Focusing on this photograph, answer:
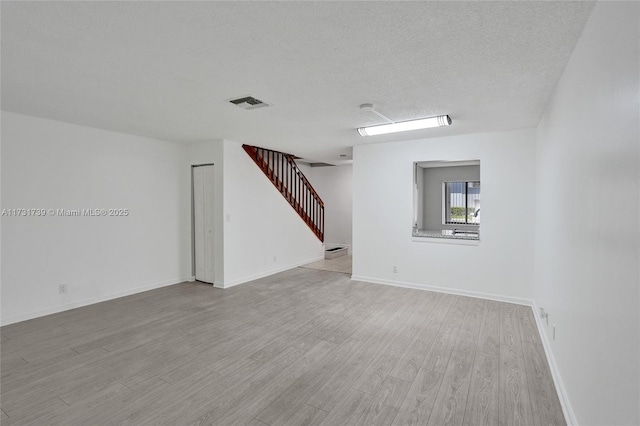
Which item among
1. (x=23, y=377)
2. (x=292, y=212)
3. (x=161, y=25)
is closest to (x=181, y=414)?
(x=23, y=377)

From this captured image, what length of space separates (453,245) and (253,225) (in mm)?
3411

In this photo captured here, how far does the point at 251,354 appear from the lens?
3.00 m

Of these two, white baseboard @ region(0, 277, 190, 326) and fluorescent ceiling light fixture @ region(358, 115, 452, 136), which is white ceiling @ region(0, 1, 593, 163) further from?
white baseboard @ region(0, 277, 190, 326)

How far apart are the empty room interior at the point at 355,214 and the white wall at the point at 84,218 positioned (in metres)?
0.03

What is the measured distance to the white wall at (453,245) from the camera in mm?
4434

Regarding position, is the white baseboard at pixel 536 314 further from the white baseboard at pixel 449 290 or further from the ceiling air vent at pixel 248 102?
the ceiling air vent at pixel 248 102

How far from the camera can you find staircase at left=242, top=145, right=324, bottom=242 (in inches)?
245

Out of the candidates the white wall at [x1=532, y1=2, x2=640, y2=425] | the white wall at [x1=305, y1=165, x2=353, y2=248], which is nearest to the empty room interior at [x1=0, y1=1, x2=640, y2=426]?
the white wall at [x1=532, y1=2, x2=640, y2=425]

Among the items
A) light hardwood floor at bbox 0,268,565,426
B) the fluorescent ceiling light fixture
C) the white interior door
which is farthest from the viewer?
the white interior door

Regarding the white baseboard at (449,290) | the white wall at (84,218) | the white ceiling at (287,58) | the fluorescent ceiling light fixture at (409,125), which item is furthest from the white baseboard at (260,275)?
the fluorescent ceiling light fixture at (409,125)

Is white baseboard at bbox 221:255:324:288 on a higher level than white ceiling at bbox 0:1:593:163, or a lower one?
lower

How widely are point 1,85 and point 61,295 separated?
265 centimetres

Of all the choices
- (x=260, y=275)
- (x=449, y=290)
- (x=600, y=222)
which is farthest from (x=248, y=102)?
(x=449, y=290)

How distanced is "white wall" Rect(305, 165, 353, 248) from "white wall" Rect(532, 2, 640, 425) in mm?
6569
